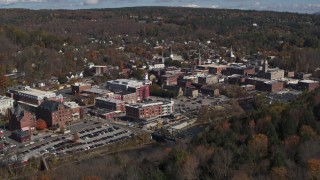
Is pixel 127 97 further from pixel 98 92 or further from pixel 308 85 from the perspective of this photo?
pixel 308 85

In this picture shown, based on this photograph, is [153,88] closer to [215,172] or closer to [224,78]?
[224,78]

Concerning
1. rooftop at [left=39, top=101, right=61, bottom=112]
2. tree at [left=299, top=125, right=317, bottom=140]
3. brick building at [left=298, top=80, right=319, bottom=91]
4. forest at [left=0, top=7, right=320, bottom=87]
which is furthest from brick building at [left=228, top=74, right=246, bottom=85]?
tree at [left=299, top=125, right=317, bottom=140]

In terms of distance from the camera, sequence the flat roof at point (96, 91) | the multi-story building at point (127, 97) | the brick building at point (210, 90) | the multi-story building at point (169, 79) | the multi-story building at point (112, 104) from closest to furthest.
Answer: the multi-story building at point (112, 104)
the multi-story building at point (127, 97)
the flat roof at point (96, 91)
the brick building at point (210, 90)
the multi-story building at point (169, 79)

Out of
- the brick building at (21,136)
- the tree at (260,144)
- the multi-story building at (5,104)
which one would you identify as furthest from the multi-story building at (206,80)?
the tree at (260,144)

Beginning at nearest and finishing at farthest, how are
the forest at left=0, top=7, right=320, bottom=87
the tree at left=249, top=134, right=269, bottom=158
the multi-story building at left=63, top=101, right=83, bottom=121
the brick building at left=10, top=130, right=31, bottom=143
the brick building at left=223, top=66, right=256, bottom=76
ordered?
the tree at left=249, top=134, right=269, bottom=158 → the brick building at left=10, top=130, right=31, bottom=143 → the multi-story building at left=63, top=101, right=83, bottom=121 → the brick building at left=223, top=66, right=256, bottom=76 → the forest at left=0, top=7, right=320, bottom=87

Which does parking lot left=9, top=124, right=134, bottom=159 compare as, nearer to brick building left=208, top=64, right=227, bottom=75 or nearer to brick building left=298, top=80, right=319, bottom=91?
brick building left=298, top=80, right=319, bottom=91

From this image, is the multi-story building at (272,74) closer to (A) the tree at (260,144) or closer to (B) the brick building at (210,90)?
(B) the brick building at (210,90)
